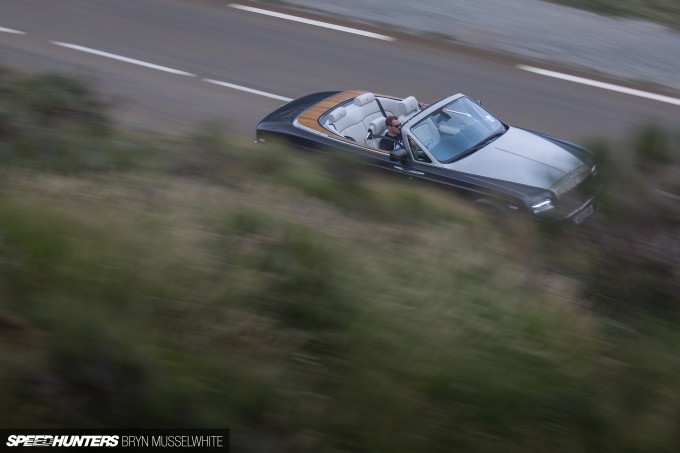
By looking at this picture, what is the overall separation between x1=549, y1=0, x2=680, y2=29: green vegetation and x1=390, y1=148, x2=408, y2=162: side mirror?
30.4ft

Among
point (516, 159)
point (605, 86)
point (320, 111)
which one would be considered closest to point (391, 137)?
point (320, 111)

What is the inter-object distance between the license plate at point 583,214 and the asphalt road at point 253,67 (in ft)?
23.8

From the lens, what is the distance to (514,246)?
5.07 meters

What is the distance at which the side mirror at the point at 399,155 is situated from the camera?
857cm

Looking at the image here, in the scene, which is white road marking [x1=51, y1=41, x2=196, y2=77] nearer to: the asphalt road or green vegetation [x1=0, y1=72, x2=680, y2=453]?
the asphalt road

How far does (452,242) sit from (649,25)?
12448 mm

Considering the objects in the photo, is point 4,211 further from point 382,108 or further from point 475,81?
point 475,81

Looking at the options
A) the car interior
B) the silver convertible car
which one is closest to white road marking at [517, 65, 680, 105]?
the silver convertible car

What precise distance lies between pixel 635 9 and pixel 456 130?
9.26 m

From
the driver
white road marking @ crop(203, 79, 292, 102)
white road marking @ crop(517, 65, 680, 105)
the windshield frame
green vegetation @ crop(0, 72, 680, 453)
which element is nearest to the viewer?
green vegetation @ crop(0, 72, 680, 453)

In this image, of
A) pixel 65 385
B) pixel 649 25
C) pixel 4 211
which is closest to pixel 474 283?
pixel 65 385

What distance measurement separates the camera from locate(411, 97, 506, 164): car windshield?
879 cm

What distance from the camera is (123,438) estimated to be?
3.35 m

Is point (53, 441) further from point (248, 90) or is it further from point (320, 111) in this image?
point (248, 90)
